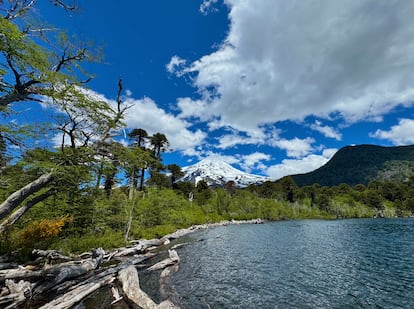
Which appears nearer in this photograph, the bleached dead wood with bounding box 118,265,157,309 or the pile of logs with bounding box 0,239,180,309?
the bleached dead wood with bounding box 118,265,157,309

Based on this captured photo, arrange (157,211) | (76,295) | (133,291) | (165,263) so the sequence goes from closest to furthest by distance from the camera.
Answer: (76,295) < (133,291) < (165,263) < (157,211)

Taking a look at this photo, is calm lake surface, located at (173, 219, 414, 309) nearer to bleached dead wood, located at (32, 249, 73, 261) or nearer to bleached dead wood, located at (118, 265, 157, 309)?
bleached dead wood, located at (118, 265, 157, 309)

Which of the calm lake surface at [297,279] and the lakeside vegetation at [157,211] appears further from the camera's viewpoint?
the lakeside vegetation at [157,211]

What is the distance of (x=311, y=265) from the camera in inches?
666

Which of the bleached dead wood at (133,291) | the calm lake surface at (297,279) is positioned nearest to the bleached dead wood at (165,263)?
the calm lake surface at (297,279)

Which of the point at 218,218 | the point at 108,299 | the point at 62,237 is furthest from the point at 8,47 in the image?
the point at 218,218

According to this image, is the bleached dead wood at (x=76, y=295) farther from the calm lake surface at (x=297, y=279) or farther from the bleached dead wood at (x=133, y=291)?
the calm lake surface at (x=297, y=279)

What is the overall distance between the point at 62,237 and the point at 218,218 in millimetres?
53455

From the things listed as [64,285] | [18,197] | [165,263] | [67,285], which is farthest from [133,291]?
[165,263]

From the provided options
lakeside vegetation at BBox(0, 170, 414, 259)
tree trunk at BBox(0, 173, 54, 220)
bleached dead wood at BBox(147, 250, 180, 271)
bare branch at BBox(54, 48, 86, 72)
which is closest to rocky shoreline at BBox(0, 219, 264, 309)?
bleached dead wood at BBox(147, 250, 180, 271)

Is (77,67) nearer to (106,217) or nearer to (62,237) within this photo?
(62,237)

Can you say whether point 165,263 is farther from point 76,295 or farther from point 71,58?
point 71,58

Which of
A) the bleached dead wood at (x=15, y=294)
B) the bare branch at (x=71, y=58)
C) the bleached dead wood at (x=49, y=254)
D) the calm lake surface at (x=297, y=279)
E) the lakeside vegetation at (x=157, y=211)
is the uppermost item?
the bare branch at (x=71, y=58)

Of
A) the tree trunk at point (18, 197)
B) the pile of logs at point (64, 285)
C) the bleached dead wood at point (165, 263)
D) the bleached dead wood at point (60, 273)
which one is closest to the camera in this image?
the tree trunk at point (18, 197)
